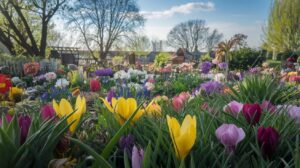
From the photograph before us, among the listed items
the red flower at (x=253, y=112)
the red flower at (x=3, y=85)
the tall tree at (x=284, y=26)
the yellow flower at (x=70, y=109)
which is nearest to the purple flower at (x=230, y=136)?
the red flower at (x=253, y=112)

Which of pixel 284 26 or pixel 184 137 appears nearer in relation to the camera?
pixel 184 137

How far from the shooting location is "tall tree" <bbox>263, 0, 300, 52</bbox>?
30656 mm

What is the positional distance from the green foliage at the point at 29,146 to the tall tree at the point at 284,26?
31.8 metres

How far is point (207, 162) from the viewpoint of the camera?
103 cm

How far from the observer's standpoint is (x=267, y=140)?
104 centimetres

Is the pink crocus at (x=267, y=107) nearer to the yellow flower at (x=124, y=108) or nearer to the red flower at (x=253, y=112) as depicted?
the red flower at (x=253, y=112)

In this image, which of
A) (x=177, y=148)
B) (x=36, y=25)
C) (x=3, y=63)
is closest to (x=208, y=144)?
(x=177, y=148)

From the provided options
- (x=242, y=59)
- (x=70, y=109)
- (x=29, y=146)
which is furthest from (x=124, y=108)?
(x=242, y=59)

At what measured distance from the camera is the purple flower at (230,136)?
1020mm

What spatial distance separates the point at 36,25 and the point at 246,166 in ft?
107

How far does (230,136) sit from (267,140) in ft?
0.38

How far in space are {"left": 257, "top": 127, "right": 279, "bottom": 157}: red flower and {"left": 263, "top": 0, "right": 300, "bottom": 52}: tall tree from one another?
31.4 m

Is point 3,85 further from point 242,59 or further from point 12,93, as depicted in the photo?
point 242,59

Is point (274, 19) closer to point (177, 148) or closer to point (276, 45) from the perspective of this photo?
point (276, 45)
